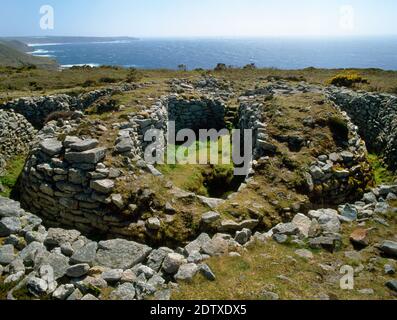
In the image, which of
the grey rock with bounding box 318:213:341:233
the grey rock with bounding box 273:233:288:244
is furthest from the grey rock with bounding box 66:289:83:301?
the grey rock with bounding box 318:213:341:233

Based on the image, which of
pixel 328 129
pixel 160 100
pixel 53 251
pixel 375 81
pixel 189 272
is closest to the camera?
pixel 189 272

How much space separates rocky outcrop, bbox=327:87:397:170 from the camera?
19525 millimetres

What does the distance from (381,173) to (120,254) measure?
1476 centimetres

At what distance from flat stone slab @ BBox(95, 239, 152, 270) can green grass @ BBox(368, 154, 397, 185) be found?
497 inches

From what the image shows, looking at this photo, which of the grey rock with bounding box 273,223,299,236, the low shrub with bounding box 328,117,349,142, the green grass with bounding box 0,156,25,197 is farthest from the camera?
the low shrub with bounding box 328,117,349,142

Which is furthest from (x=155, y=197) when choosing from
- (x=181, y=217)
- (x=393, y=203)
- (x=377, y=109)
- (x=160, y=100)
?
(x=377, y=109)

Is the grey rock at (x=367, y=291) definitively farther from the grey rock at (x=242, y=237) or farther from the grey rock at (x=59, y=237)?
the grey rock at (x=59, y=237)

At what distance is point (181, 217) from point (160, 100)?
39.6 feet

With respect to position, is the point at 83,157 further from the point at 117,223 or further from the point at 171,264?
the point at 171,264

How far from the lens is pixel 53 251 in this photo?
8070 millimetres

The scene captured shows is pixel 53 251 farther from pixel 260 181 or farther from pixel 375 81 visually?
pixel 375 81

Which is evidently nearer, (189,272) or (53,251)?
(189,272)

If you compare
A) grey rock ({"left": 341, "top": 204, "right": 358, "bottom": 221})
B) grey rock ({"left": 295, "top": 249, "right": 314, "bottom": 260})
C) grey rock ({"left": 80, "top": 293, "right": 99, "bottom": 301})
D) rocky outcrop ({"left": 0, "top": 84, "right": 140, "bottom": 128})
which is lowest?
grey rock ({"left": 80, "top": 293, "right": 99, "bottom": 301})

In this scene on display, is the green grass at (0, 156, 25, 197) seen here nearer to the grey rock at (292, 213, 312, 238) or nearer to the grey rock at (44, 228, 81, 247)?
the grey rock at (44, 228, 81, 247)
